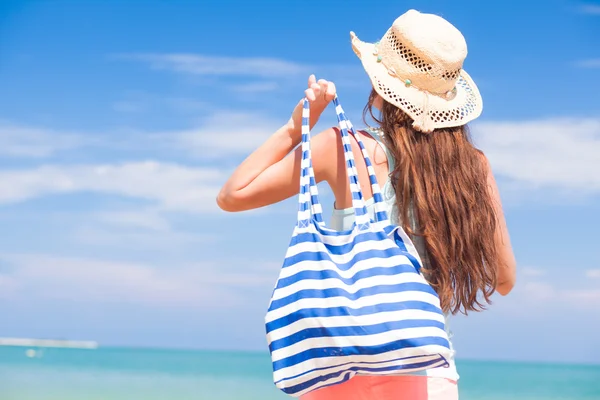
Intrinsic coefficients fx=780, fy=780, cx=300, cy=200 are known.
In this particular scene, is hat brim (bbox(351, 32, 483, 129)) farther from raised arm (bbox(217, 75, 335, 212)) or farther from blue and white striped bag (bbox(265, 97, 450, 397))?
blue and white striped bag (bbox(265, 97, 450, 397))

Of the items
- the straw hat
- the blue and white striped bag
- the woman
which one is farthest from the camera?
the straw hat

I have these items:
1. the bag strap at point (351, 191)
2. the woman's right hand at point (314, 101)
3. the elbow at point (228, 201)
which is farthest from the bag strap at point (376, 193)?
the elbow at point (228, 201)

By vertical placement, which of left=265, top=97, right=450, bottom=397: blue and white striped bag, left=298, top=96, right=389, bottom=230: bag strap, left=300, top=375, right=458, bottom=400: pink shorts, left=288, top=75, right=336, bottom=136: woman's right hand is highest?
left=288, top=75, right=336, bottom=136: woman's right hand

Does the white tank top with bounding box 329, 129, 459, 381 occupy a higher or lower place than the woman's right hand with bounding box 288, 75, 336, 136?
lower

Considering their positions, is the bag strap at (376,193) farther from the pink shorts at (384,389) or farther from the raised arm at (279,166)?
the pink shorts at (384,389)

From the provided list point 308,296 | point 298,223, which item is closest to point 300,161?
point 298,223

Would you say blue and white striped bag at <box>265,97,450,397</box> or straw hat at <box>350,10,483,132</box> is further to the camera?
straw hat at <box>350,10,483,132</box>

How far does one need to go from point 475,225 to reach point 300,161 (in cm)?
45

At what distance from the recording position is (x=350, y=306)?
5.28ft

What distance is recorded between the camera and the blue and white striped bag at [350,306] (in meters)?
1.59

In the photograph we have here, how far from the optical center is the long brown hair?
1817 mm

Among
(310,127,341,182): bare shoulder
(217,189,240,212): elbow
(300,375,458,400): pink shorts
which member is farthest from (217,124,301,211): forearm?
(300,375,458,400): pink shorts

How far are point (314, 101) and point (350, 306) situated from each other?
1.85 feet

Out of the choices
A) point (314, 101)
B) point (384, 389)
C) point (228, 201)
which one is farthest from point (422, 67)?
point (384, 389)
